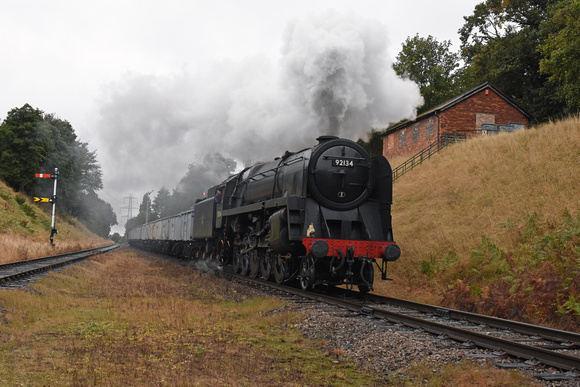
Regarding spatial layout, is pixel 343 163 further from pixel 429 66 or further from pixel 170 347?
pixel 429 66

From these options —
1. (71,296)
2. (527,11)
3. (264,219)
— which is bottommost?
(71,296)

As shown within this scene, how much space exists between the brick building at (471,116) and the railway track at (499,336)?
23704 mm

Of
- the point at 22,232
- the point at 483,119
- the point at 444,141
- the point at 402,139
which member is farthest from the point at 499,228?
the point at 22,232

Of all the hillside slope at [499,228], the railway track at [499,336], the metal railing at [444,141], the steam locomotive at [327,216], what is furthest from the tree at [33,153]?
the railway track at [499,336]

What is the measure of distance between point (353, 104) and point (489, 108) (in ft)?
67.8

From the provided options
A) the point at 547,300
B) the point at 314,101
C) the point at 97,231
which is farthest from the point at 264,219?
the point at 97,231

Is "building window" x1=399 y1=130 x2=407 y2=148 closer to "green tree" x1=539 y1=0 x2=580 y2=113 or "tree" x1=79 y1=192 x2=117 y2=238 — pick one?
"green tree" x1=539 y1=0 x2=580 y2=113

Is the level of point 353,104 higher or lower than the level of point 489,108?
lower

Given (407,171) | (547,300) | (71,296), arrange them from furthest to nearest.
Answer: (407,171)
(71,296)
(547,300)

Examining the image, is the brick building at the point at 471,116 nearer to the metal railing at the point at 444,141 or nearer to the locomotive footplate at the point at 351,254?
the metal railing at the point at 444,141

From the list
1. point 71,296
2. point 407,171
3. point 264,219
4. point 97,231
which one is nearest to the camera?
point 71,296

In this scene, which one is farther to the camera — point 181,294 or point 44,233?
point 44,233

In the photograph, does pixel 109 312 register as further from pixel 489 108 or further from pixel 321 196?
pixel 489 108

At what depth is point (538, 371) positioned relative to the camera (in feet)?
16.3
